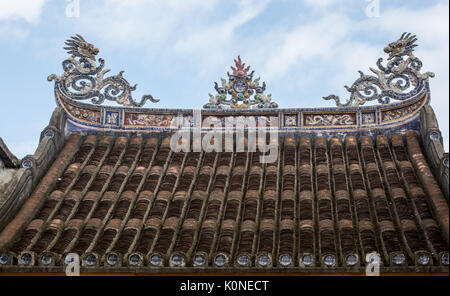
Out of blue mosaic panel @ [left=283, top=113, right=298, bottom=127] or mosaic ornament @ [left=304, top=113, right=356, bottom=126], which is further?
blue mosaic panel @ [left=283, top=113, right=298, bottom=127]

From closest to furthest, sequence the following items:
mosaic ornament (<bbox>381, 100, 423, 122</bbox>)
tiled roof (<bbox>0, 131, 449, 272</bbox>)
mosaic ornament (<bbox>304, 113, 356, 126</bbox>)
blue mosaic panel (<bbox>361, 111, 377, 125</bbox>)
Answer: tiled roof (<bbox>0, 131, 449, 272</bbox>) → mosaic ornament (<bbox>381, 100, 423, 122</bbox>) → blue mosaic panel (<bbox>361, 111, 377, 125</bbox>) → mosaic ornament (<bbox>304, 113, 356, 126</bbox>)

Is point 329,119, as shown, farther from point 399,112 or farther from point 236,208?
point 236,208

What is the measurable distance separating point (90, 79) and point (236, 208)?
22.6 feet

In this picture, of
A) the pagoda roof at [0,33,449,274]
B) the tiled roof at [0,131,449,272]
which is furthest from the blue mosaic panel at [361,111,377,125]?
the tiled roof at [0,131,449,272]

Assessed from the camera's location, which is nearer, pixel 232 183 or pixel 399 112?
pixel 232 183

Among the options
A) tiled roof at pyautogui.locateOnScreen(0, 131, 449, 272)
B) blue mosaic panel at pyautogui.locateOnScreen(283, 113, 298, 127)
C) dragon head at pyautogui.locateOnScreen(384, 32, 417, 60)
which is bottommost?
tiled roof at pyautogui.locateOnScreen(0, 131, 449, 272)

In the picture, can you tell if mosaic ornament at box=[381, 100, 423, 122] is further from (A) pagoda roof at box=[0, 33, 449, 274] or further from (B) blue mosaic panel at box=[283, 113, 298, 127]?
(B) blue mosaic panel at box=[283, 113, 298, 127]

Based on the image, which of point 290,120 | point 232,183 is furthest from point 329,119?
point 232,183

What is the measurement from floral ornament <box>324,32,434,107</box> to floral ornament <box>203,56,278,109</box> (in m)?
1.83

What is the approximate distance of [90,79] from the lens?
19703 mm

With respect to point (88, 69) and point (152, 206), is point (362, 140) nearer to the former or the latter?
point (152, 206)

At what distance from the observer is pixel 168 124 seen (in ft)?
64.0

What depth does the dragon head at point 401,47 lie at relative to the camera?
19.2 meters

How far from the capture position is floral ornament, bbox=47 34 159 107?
1945 centimetres
